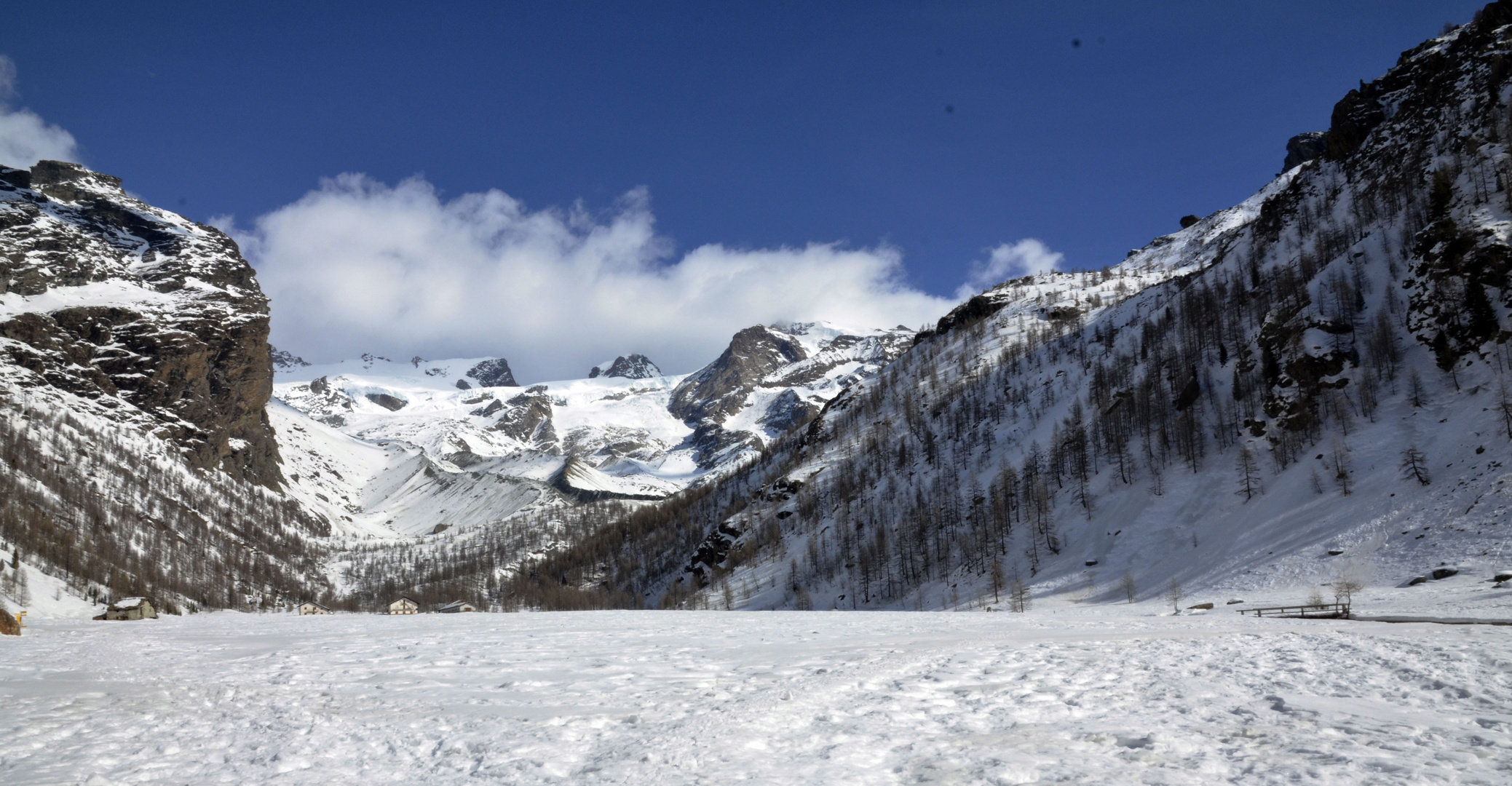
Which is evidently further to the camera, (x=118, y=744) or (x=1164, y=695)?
(x=1164, y=695)

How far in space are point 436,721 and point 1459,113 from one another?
12791cm

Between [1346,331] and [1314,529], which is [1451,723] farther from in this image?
[1346,331]

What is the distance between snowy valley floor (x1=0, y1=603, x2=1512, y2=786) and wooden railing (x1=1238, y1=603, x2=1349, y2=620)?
4370 millimetres

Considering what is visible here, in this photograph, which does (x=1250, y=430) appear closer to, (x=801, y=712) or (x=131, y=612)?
(x=801, y=712)

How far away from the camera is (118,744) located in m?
12.7

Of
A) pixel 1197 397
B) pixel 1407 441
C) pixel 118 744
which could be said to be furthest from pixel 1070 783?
pixel 1197 397

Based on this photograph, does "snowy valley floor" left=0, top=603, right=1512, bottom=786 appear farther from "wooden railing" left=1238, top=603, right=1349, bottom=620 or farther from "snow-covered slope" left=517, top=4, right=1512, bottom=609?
"snow-covered slope" left=517, top=4, right=1512, bottom=609

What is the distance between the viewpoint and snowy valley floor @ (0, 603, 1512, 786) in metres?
11.2

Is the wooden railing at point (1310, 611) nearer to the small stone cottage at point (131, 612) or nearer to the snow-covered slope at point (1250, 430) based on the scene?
the snow-covered slope at point (1250, 430)

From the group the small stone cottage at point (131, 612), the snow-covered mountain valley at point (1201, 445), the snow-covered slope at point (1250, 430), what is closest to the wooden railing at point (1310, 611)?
the snow-covered mountain valley at point (1201, 445)

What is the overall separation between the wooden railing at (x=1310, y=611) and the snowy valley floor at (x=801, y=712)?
4.37 meters

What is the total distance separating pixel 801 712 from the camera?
572 inches

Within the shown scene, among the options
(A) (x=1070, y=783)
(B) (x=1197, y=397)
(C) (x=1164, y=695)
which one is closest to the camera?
(A) (x=1070, y=783)

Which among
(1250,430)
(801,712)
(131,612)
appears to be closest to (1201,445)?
(1250,430)
